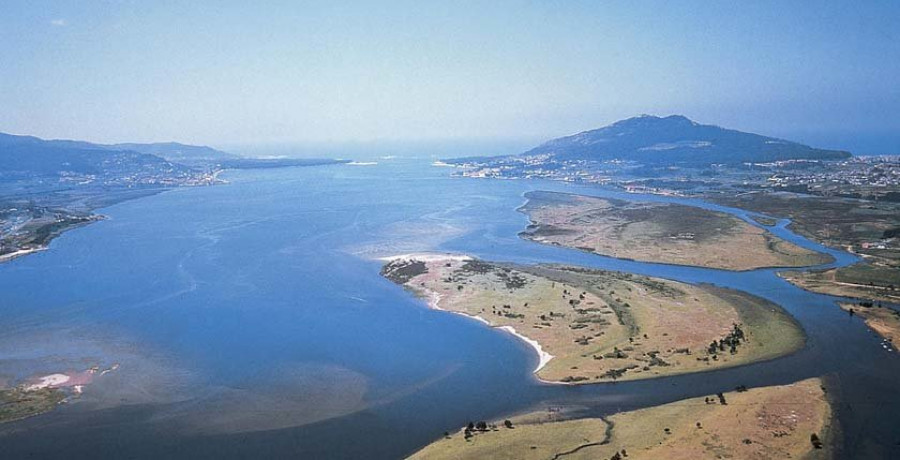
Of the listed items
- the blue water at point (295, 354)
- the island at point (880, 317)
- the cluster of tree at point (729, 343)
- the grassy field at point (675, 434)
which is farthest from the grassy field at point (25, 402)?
the island at point (880, 317)

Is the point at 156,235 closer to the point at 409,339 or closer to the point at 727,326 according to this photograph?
the point at 409,339

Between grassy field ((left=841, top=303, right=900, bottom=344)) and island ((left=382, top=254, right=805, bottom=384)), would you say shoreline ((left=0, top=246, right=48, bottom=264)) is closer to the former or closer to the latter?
island ((left=382, top=254, right=805, bottom=384))

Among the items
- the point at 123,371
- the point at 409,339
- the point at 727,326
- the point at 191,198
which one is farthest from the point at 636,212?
the point at 191,198

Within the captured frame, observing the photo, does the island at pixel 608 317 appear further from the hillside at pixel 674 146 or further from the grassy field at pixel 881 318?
the hillside at pixel 674 146

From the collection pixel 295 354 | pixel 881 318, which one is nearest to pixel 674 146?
pixel 881 318

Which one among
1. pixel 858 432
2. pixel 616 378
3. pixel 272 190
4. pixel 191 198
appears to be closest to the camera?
pixel 858 432

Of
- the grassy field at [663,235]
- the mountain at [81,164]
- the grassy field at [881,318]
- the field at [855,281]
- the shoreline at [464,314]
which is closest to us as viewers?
the shoreline at [464,314]
